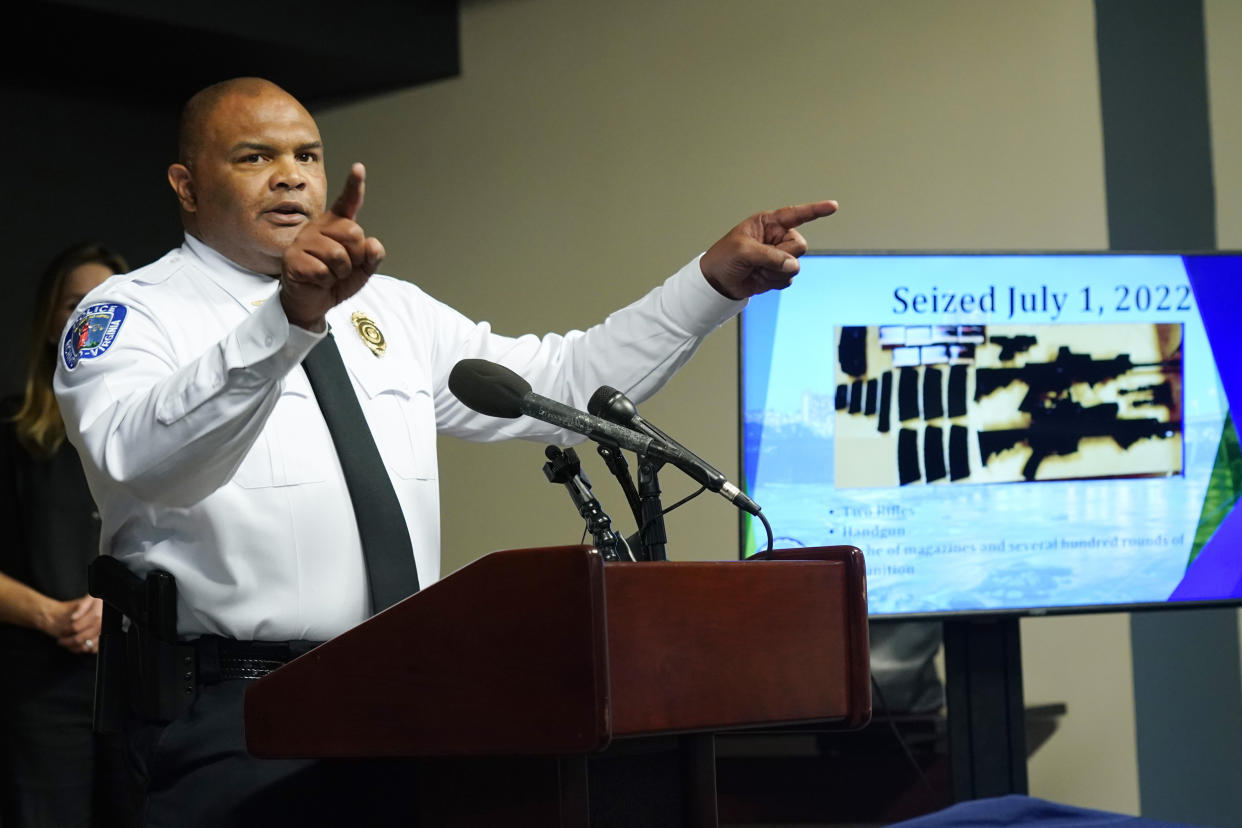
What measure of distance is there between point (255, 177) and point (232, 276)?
129 millimetres

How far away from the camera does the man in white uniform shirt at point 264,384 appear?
1.30m

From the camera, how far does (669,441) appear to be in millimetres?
1265

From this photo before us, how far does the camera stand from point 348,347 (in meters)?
1.72

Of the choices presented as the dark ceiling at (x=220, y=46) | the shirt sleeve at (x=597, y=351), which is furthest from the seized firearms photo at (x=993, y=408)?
the dark ceiling at (x=220, y=46)

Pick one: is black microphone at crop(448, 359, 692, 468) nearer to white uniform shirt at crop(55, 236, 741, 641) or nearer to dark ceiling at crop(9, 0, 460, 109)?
white uniform shirt at crop(55, 236, 741, 641)

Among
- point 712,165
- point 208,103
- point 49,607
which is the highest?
point 712,165

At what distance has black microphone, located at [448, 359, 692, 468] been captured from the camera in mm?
1229

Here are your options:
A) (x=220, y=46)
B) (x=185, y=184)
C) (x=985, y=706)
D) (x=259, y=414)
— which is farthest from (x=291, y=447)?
(x=220, y=46)

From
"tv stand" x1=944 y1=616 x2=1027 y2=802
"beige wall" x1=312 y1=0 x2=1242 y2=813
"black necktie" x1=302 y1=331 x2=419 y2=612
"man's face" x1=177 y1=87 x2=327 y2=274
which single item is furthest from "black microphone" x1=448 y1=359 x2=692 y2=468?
"beige wall" x1=312 y1=0 x2=1242 y2=813

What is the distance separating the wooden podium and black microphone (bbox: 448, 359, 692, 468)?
0.16m

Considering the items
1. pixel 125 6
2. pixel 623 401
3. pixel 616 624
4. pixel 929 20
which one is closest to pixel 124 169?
pixel 125 6

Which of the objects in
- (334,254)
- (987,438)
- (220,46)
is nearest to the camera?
(334,254)

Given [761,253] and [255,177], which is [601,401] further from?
[255,177]

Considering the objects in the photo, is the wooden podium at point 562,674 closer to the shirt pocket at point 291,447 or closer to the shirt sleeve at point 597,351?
the shirt pocket at point 291,447
